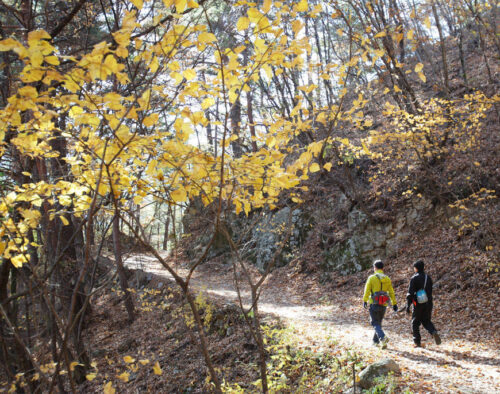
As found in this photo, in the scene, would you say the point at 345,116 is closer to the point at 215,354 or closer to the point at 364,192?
the point at 215,354

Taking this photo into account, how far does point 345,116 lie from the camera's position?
10.8 feet

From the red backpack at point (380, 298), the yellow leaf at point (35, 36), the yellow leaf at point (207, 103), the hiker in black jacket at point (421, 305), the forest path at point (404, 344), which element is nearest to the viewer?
the yellow leaf at point (35, 36)

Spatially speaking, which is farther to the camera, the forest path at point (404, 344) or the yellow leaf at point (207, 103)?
the forest path at point (404, 344)

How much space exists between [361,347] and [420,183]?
6.72 m

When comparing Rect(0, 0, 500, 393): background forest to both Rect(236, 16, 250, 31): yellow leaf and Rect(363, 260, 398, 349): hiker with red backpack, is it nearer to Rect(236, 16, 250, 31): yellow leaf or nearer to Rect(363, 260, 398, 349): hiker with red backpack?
Rect(236, 16, 250, 31): yellow leaf

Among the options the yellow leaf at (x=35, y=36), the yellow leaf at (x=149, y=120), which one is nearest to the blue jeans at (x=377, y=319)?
the yellow leaf at (x=149, y=120)

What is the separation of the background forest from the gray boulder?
20 centimetres

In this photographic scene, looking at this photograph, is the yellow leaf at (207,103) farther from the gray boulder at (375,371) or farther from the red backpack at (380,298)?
the red backpack at (380,298)

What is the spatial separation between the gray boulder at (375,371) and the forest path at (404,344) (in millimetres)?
176

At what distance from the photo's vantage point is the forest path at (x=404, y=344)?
14.1 ft

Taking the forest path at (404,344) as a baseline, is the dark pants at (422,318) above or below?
above

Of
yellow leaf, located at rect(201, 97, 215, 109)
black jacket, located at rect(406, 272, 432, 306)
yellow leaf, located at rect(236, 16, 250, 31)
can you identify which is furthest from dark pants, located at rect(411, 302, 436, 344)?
yellow leaf, located at rect(236, 16, 250, 31)

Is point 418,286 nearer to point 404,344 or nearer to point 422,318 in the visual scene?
point 422,318

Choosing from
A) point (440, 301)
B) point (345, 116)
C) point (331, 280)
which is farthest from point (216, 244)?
point (345, 116)
